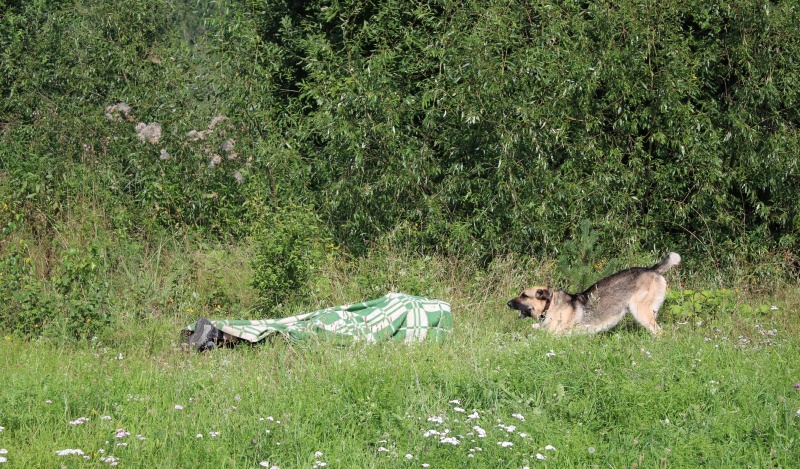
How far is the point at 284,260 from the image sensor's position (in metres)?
7.40

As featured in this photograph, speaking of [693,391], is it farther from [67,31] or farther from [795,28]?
[67,31]

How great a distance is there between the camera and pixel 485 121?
850 centimetres

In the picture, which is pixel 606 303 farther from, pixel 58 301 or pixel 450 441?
pixel 58 301

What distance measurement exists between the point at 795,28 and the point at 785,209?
1962 millimetres

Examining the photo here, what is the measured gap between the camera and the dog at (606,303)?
6.86m

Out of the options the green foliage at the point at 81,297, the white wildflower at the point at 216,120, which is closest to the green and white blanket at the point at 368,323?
the green foliage at the point at 81,297

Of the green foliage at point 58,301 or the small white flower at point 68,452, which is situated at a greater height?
the small white flower at point 68,452

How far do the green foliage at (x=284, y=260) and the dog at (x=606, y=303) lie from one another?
216cm

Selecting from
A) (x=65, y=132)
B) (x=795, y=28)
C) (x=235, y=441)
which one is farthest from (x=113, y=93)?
(x=795, y=28)

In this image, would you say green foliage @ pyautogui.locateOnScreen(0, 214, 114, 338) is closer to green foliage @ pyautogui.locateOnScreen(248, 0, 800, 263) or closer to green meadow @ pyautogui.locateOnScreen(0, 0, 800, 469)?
green meadow @ pyautogui.locateOnScreen(0, 0, 800, 469)

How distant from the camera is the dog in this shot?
22.5 feet

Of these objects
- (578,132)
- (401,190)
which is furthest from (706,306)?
(401,190)

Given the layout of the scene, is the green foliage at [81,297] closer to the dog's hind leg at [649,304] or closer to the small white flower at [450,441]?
the small white flower at [450,441]

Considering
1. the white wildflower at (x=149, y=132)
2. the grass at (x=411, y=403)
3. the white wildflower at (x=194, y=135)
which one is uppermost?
the white wildflower at (x=149, y=132)
